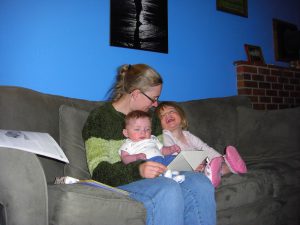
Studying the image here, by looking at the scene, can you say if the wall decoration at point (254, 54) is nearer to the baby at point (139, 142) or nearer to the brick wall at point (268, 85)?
the brick wall at point (268, 85)

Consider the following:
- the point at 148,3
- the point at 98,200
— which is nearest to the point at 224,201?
the point at 98,200

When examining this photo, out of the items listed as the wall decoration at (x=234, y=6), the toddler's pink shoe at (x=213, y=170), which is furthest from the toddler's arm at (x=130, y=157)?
the wall decoration at (x=234, y=6)

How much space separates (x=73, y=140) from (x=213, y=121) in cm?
126

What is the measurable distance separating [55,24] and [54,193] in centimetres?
145

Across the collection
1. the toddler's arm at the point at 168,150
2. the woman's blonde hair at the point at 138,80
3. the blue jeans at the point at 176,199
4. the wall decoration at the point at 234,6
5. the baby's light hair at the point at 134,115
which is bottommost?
the blue jeans at the point at 176,199

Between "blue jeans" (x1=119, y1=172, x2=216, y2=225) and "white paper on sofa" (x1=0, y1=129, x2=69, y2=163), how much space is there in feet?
1.21

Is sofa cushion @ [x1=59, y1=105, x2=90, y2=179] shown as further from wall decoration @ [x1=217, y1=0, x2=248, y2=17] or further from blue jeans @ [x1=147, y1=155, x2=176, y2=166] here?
wall decoration @ [x1=217, y1=0, x2=248, y2=17]

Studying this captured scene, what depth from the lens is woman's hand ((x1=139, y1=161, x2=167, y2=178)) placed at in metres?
1.33

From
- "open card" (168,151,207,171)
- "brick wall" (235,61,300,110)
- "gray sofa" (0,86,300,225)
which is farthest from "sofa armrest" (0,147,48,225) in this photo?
"brick wall" (235,61,300,110)

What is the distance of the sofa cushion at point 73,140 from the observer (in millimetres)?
1640

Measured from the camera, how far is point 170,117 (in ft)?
7.13

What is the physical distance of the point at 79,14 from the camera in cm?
229

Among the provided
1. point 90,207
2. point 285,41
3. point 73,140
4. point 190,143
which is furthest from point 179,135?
point 285,41

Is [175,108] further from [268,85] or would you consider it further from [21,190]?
[268,85]
